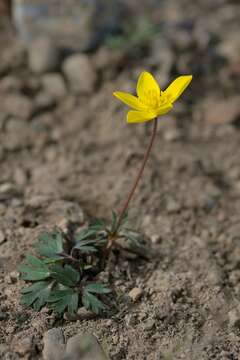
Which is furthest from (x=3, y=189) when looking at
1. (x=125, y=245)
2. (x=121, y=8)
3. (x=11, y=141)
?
(x=121, y=8)

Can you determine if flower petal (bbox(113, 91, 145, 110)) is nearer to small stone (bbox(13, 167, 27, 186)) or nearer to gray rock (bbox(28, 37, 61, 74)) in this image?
small stone (bbox(13, 167, 27, 186))

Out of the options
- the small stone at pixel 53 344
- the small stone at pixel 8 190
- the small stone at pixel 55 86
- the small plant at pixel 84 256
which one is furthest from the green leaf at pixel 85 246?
the small stone at pixel 55 86

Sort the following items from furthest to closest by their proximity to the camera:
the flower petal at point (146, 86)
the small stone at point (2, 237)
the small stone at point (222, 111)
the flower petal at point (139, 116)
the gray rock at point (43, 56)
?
the gray rock at point (43, 56) < the small stone at point (222, 111) < the small stone at point (2, 237) < the flower petal at point (146, 86) < the flower petal at point (139, 116)

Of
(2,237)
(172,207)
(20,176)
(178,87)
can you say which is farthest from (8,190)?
(178,87)

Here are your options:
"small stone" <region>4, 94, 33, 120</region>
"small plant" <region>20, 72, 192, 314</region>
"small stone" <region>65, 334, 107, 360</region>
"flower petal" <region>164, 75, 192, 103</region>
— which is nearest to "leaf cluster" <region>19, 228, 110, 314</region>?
"small plant" <region>20, 72, 192, 314</region>

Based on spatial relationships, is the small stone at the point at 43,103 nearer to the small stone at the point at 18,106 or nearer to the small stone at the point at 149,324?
the small stone at the point at 18,106
